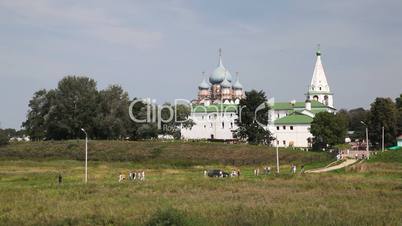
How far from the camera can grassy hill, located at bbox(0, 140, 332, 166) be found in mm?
74812

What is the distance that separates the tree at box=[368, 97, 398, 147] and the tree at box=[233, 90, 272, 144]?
1639cm

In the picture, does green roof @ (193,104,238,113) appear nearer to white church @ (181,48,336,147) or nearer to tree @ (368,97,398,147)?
white church @ (181,48,336,147)

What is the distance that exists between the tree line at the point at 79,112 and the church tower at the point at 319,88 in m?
43.8

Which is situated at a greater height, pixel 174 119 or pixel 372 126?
pixel 174 119

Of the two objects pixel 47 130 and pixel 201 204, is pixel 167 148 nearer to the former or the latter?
pixel 47 130

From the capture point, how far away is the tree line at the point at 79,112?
98000mm

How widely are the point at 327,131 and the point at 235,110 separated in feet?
137

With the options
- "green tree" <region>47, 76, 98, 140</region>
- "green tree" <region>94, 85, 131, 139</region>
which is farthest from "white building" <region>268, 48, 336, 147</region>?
"green tree" <region>47, 76, 98, 140</region>

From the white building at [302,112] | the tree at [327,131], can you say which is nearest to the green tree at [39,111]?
the white building at [302,112]

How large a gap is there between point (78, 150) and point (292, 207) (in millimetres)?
60437

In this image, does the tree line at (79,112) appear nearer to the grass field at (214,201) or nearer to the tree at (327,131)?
the tree at (327,131)

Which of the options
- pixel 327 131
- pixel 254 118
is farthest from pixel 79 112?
pixel 327 131

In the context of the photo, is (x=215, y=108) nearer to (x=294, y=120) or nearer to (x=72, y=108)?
(x=294, y=120)

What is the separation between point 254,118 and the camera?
95.3 meters
